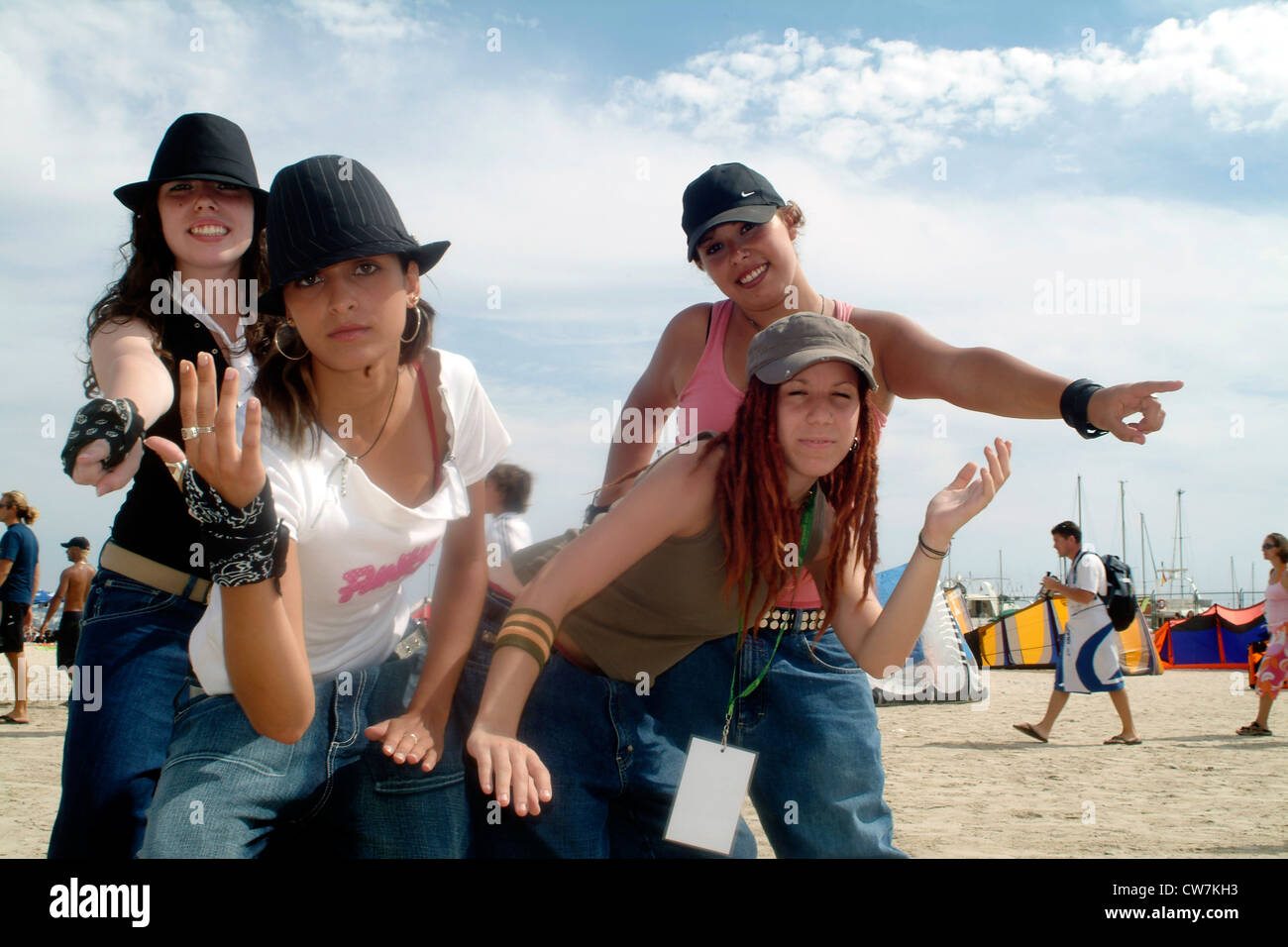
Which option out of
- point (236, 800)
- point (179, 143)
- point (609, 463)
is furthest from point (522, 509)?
point (236, 800)

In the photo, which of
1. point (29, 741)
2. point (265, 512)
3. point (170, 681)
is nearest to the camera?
point (265, 512)

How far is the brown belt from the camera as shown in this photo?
2383 millimetres

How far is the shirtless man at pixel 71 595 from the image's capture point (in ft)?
34.4

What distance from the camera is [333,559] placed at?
215 centimetres

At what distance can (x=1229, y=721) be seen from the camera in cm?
1164

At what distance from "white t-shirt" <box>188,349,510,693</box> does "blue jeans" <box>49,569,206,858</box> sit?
0.18m

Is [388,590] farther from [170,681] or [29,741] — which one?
[29,741]

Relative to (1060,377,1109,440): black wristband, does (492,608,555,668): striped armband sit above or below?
below

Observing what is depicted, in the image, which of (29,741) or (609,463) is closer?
(609,463)

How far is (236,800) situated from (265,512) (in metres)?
0.62

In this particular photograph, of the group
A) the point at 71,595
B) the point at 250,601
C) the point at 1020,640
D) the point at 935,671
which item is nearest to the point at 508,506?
the point at 250,601

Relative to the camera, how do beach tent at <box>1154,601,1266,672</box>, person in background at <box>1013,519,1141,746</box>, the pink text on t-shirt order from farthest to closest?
beach tent at <box>1154,601,1266,672</box> → person in background at <box>1013,519,1141,746</box> → the pink text on t-shirt

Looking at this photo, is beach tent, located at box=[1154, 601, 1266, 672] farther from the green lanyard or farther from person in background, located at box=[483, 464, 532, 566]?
the green lanyard

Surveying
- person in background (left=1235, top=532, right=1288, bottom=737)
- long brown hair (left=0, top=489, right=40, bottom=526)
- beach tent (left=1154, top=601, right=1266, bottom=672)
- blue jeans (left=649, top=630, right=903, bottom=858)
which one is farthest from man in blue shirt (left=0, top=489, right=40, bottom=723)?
beach tent (left=1154, top=601, right=1266, bottom=672)
